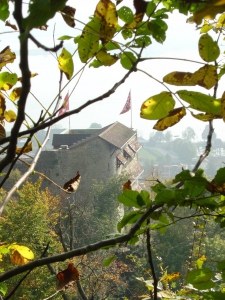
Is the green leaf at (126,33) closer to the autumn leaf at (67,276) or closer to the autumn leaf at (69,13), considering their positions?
the autumn leaf at (69,13)

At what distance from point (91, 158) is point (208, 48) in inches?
462

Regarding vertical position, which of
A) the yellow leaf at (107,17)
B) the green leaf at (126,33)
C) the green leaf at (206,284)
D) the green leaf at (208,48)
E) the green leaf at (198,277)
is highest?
the green leaf at (126,33)

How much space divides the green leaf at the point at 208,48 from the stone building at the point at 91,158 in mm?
10763

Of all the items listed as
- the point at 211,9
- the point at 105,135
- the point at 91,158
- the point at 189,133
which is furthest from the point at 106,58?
the point at 189,133

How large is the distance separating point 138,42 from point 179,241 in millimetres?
8972

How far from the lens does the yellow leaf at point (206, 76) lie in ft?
1.03

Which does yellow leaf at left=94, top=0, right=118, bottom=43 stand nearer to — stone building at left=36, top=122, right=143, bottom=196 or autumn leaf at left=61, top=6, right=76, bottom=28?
autumn leaf at left=61, top=6, right=76, bottom=28

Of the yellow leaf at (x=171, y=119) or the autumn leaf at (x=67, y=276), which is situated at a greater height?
the yellow leaf at (x=171, y=119)

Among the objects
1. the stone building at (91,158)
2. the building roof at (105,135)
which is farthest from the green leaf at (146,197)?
the building roof at (105,135)

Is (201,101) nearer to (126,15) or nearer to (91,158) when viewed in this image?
(126,15)

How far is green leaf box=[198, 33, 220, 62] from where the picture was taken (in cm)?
32

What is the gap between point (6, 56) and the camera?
38cm

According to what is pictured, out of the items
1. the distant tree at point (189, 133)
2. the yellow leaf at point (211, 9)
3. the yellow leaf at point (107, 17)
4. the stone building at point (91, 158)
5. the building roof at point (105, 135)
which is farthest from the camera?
the distant tree at point (189, 133)

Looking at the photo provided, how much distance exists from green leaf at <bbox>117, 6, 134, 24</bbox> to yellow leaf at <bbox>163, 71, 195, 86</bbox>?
65 millimetres
